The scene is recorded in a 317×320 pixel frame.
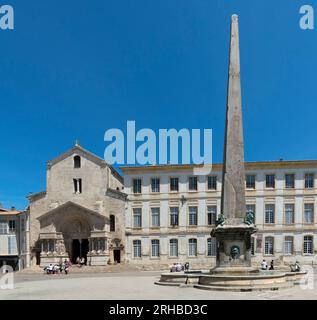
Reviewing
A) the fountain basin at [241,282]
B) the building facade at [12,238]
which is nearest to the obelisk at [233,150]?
the fountain basin at [241,282]

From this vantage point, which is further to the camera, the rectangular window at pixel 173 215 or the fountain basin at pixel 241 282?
the rectangular window at pixel 173 215

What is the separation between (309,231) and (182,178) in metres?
11.6

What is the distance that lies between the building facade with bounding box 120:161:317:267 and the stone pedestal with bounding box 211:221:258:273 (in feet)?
72.4

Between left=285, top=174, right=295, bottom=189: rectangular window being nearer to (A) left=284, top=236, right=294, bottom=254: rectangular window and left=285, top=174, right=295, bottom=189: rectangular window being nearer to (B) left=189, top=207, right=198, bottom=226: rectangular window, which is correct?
(A) left=284, top=236, right=294, bottom=254: rectangular window

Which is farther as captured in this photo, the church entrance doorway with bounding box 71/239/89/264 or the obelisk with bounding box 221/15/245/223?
the church entrance doorway with bounding box 71/239/89/264

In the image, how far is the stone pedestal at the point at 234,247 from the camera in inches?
566

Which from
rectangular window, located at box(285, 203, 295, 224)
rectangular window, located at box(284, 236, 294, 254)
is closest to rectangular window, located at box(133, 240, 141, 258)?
rectangular window, located at box(284, 236, 294, 254)

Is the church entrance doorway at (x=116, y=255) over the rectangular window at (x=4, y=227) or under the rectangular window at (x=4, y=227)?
under

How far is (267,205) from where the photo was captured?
36.4 m

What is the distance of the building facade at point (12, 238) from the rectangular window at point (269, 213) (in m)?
23.0

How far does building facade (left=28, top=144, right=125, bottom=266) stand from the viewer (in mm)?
37281

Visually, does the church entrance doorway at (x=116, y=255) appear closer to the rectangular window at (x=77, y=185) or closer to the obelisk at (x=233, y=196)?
the rectangular window at (x=77, y=185)

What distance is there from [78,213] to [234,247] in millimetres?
25818
